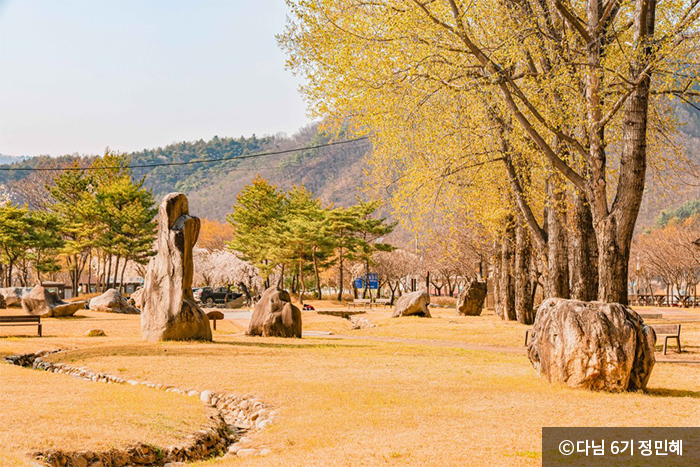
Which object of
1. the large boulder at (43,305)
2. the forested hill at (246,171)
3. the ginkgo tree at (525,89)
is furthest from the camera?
the forested hill at (246,171)

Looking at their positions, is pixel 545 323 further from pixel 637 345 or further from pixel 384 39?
pixel 384 39

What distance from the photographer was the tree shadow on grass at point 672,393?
1056 centimetres

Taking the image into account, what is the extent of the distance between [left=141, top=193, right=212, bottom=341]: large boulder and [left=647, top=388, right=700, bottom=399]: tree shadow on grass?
472 inches

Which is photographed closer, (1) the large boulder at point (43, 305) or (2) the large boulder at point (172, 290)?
(2) the large boulder at point (172, 290)

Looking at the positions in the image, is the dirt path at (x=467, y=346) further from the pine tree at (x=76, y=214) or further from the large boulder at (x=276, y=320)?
the pine tree at (x=76, y=214)

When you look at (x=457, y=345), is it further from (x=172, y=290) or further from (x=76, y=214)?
(x=76, y=214)

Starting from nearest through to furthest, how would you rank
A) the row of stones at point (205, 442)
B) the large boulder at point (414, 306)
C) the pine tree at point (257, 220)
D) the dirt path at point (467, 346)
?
the row of stones at point (205, 442), the dirt path at point (467, 346), the large boulder at point (414, 306), the pine tree at point (257, 220)

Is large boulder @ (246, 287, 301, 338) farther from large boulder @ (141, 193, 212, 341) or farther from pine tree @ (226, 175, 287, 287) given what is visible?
pine tree @ (226, 175, 287, 287)

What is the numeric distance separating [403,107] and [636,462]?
1135cm

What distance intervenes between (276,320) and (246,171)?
140 meters

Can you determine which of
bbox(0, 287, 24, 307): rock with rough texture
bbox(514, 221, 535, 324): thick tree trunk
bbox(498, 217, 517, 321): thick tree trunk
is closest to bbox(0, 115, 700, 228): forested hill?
bbox(0, 287, 24, 307): rock with rough texture

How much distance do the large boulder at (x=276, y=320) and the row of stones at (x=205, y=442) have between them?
8722 mm

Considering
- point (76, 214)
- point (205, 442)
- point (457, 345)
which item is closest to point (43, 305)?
point (457, 345)

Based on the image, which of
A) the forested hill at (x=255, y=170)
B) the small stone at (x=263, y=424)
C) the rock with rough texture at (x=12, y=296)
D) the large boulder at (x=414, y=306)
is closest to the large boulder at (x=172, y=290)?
the small stone at (x=263, y=424)
